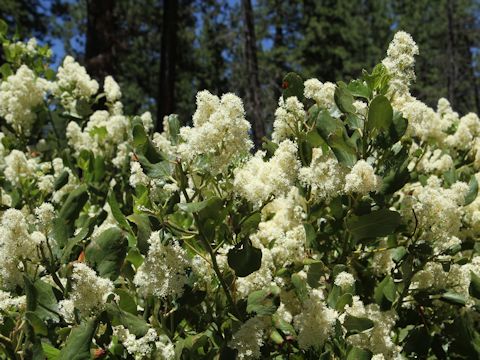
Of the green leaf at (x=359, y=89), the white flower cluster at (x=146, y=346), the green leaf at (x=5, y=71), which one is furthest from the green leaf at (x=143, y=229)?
the green leaf at (x=5, y=71)

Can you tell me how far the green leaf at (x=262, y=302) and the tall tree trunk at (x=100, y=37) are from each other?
4848mm

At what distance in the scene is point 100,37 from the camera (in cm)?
666

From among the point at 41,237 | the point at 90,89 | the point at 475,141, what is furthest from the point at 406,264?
the point at 90,89

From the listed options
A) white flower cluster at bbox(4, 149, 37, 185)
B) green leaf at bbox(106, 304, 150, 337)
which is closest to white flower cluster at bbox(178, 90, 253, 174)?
green leaf at bbox(106, 304, 150, 337)

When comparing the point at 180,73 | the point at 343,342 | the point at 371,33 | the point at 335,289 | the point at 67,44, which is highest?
the point at 371,33

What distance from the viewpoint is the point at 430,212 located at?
75.9 inches

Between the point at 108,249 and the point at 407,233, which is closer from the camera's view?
the point at 108,249

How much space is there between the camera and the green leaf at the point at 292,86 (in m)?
2.14

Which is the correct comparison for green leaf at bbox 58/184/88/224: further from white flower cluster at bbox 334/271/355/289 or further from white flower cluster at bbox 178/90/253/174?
white flower cluster at bbox 334/271/355/289

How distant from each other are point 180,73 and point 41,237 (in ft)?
65.3

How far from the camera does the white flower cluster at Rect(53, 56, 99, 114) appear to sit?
3789mm

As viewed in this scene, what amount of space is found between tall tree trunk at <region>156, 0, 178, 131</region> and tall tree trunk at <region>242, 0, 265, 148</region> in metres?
1.35

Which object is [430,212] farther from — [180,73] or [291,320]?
[180,73]

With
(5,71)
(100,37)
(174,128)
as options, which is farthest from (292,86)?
(100,37)
